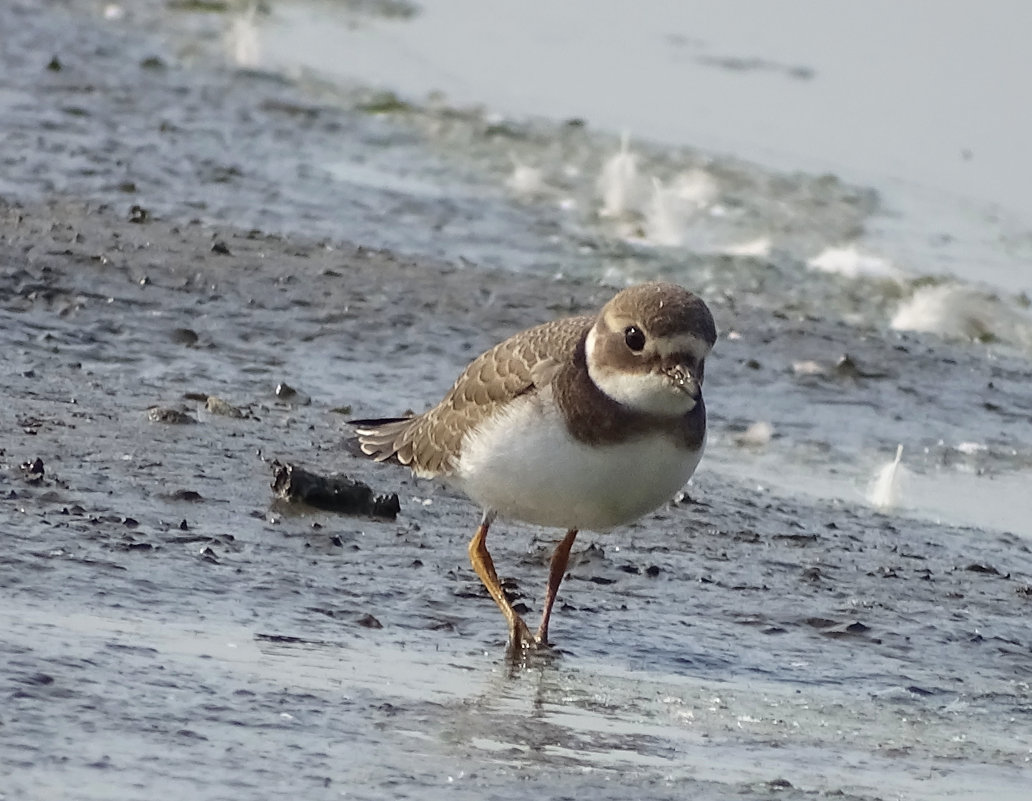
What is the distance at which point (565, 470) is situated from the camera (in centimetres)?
585

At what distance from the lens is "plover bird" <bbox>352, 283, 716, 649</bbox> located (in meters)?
5.80

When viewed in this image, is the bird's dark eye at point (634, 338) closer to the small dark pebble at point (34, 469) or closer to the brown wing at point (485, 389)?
the brown wing at point (485, 389)

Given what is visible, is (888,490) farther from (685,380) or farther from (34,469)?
(34,469)

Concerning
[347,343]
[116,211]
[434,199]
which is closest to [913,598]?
[347,343]

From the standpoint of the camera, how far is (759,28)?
17797 mm

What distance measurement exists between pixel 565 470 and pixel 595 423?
6.4 inches

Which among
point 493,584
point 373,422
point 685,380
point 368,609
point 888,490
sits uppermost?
point 685,380

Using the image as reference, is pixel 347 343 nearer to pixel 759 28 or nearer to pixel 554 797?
pixel 554 797

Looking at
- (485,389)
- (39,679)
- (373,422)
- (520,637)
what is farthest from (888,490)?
(39,679)

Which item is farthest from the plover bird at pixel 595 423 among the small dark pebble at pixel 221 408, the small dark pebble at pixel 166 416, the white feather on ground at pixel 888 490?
the white feather on ground at pixel 888 490

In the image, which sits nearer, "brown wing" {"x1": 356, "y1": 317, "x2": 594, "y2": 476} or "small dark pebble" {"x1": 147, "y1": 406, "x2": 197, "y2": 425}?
"brown wing" {"x1": 356, "y1": 317, "x2": 594, "y2": 476}

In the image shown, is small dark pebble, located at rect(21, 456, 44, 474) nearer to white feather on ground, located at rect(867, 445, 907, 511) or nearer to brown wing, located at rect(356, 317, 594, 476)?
brown wing, located at rect(356, 317, 594, 476)

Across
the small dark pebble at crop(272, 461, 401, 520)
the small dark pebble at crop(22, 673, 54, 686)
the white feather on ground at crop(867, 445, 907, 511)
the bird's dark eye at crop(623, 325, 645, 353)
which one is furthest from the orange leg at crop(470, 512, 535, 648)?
the white feather on ground at crop(867, 445, 907, 511)

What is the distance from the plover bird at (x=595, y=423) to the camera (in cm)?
580
